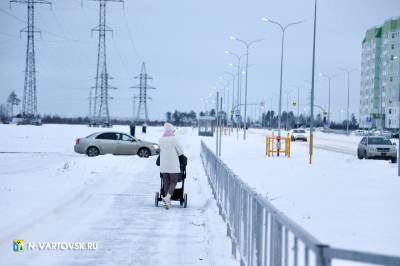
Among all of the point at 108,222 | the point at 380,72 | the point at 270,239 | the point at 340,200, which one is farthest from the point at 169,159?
the point at 380,72

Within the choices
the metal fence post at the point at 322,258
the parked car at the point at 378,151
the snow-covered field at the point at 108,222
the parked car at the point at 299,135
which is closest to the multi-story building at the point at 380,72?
the parked car at the point at 299,135

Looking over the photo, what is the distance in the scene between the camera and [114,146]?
106 ft

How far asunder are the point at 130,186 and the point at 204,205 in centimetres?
447

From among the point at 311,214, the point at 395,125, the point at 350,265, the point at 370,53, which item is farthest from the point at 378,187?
the point at 370,53

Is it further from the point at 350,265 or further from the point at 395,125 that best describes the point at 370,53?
the point at 350,265

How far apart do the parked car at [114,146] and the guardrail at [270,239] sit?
22.8m

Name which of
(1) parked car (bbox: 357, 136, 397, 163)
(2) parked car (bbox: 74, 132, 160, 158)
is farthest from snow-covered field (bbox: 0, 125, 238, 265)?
(1) parked car (bbox: 357, 136, 397, 163)

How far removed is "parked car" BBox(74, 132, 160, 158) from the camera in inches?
1259

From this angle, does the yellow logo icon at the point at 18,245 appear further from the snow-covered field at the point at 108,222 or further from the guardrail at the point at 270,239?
the guardrail at the point at 270,239

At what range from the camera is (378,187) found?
19469 mm

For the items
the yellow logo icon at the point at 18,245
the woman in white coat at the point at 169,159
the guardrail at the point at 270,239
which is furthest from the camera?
the woman in white coat at the point at 169,159

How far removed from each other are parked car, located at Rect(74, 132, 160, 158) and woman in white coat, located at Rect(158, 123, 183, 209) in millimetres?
19460

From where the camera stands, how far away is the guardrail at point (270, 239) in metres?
3.23

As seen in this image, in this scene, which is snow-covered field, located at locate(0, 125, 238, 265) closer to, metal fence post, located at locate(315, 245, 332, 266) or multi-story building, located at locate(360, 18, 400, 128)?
metal fence post, located at locate(315, 245, 332, 266)
